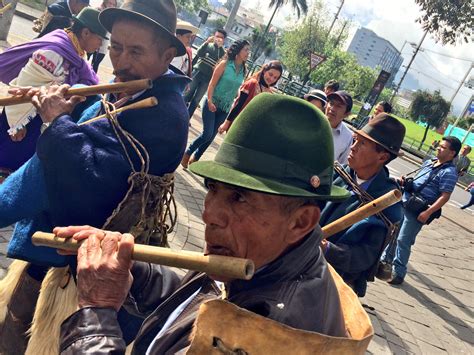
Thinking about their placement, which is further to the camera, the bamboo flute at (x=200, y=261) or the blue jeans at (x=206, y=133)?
the blue jeans at (x=206, y=133)

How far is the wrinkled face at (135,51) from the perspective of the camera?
2029 mm

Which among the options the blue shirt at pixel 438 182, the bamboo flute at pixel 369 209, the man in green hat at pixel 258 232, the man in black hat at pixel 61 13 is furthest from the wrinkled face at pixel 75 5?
the blue shirt at pixel 438 182

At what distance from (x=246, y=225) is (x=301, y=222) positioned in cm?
18

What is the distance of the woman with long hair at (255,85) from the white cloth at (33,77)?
3.47 m

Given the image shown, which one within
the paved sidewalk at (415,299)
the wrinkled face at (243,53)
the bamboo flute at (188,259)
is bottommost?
the paved sidewalk at (415,299)

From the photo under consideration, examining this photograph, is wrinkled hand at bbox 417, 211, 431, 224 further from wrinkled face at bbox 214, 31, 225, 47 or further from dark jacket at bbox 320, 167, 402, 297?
wrinkled face at bbox 214, 31, 225, 47

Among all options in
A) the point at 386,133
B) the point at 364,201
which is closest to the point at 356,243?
the point at 364,201

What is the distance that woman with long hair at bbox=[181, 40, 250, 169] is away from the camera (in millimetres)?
6266

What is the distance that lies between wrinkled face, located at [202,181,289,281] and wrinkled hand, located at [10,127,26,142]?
5.50 ft

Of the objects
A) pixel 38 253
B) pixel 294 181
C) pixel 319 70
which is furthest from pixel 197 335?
pixel 319 70

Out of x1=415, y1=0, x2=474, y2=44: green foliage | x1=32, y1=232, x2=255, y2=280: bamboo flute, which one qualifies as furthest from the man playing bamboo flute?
x1=415, y1=0, x2=474, y2=44: green foliage

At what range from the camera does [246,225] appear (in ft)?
4.33

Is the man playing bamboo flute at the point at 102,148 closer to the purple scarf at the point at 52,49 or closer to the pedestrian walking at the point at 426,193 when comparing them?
the purple scarf at the point at 52,49

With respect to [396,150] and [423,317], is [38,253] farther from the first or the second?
[423,317]
